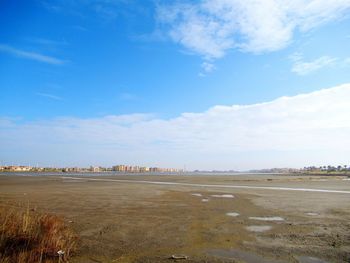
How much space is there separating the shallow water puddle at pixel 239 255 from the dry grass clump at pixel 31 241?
3548mm

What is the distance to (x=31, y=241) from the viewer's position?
6.63 metres

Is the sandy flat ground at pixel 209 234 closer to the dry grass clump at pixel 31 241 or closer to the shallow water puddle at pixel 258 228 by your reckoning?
the shallow water puddle at pixel 258 228

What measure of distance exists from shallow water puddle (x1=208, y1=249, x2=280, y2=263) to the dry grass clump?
11.6ft

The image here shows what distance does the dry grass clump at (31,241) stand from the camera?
612cm

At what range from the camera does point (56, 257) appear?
6457mm

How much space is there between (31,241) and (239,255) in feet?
16.1

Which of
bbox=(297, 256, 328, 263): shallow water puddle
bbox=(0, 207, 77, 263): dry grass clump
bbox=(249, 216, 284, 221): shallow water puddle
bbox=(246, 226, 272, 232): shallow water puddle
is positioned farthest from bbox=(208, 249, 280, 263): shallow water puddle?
bbox=(249, 216, 284, 221): shallow water puddle

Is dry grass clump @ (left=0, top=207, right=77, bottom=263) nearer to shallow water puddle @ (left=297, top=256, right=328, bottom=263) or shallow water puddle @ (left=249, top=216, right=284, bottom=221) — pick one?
shallow water puddle @ (left=297, top=256, right=328, bottom=263)

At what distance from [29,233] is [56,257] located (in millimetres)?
952

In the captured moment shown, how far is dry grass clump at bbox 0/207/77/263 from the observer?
6117mm

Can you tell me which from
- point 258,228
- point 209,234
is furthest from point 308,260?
point 258,228

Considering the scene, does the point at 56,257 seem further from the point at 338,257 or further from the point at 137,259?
the point at 338,257

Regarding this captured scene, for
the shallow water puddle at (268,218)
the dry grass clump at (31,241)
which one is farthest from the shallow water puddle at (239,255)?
the shallow water puddle at (268,218)

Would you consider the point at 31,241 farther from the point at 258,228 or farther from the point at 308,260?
the point at 258,228
